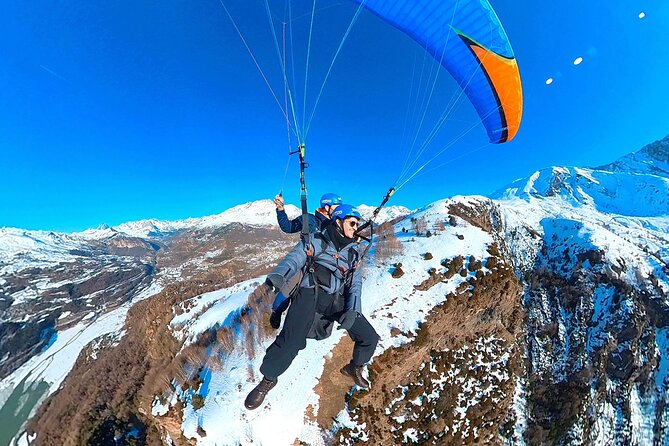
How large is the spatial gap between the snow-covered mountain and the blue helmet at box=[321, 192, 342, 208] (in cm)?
1217

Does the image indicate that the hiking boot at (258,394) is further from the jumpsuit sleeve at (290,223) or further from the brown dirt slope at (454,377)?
the brown dirt slope at (454,377)

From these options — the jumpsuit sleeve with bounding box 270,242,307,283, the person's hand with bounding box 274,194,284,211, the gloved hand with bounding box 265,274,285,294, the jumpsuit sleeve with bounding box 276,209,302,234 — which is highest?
the person's hand with bounding box 274,194,284,211

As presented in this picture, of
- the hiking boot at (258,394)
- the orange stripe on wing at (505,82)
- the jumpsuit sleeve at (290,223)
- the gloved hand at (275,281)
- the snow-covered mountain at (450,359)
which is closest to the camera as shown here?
the gloved hand at (275,281)

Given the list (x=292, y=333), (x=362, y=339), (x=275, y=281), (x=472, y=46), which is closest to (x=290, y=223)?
(x=275, y=281)

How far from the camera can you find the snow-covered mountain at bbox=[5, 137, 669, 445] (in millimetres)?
14445

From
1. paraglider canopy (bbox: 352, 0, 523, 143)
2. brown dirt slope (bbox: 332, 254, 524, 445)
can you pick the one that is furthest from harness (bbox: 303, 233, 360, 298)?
brown dirt slope (bbox: 332, 254, 524, 445)

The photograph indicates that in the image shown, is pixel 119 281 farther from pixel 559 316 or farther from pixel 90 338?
pixel 559 316

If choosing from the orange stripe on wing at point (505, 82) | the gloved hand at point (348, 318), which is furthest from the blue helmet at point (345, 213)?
the orange stripe on wing at point (505, 82)

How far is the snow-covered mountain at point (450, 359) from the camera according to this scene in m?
14.4

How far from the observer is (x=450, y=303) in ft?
61.6

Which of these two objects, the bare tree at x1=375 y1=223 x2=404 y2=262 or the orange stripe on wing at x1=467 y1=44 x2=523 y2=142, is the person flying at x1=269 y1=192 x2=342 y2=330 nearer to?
the orange stripe on wing at x1=467 y1=44 x2=523 y2=142

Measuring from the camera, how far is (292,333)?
466 cm

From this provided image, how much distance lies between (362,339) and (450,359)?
1661 centimetres

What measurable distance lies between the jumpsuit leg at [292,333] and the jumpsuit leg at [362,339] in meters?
0.95
